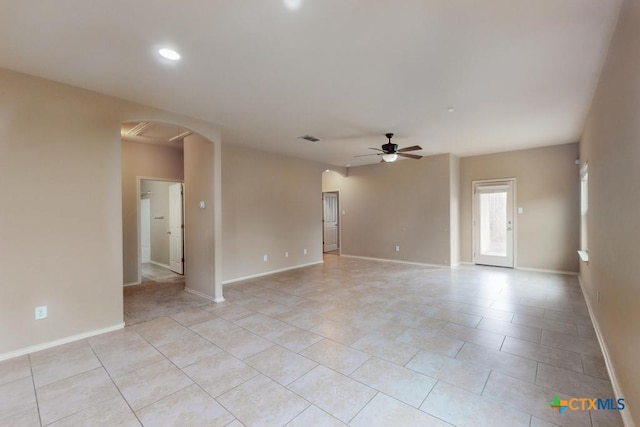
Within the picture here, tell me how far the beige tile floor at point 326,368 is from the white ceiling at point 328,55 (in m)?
2.80

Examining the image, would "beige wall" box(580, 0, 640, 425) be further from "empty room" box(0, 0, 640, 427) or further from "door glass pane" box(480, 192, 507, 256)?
"door glass pane" box(480, 192, 507, 256)

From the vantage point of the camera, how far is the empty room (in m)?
1.96

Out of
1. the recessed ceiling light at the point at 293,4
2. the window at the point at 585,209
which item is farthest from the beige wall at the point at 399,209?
the recessed ceiling light at the point at 293,4

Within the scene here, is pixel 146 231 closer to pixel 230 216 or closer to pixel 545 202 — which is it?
pixel 230 216

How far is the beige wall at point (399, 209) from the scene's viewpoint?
6867 millimetres

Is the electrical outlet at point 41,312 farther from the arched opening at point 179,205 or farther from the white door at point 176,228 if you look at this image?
the white door at point 176,228

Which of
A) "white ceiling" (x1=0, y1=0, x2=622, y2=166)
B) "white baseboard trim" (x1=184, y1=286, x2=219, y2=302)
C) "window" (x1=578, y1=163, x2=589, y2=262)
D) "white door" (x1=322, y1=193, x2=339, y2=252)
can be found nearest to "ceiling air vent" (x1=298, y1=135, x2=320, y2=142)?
"white ceiling" (x1=0, y1=0, x2=622, y2=166)

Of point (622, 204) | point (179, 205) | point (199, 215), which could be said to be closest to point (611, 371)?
point (622, 204)

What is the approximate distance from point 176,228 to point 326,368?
544cm

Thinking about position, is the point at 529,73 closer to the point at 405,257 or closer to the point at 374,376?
the point at 374,376

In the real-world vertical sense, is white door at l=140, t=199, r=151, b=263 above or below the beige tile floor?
above

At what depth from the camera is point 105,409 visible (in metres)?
2.01

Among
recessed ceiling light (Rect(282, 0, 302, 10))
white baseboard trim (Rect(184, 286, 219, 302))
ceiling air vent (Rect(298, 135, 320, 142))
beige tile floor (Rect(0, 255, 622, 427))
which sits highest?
recessed ceiling light (Rect(282, 0, 302, 10))

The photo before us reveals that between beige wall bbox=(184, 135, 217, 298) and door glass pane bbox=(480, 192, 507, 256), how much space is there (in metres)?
6.30
